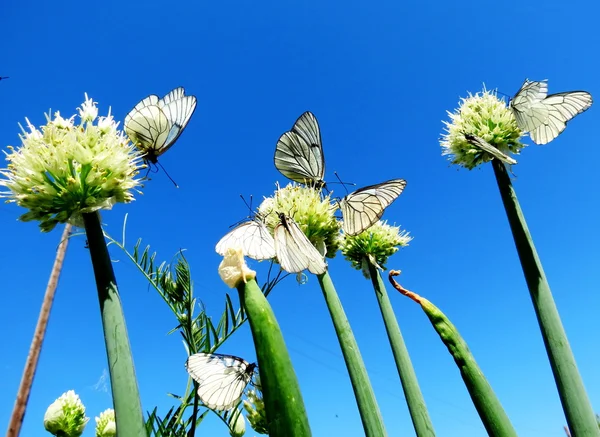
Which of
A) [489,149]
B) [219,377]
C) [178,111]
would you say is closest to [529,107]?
[489,149]

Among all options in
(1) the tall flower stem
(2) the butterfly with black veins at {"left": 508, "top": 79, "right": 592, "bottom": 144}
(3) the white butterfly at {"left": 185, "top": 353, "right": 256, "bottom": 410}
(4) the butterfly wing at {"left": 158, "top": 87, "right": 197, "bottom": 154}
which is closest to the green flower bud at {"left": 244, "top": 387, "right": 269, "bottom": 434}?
(3) the white butterfly at {"left": 185, "top": 353, "right": 256, "bottom": 410}

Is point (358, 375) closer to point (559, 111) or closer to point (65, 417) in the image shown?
point (65, 417)

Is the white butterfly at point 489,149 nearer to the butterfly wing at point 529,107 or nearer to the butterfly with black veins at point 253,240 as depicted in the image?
the butterfly wing at point 529,107

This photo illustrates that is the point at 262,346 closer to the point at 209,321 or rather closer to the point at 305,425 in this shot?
the point at 305,425

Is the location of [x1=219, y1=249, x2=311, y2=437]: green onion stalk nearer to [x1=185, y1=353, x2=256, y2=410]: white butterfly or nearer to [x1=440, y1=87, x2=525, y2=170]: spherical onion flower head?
[x1=185, y1=353, x2=256, y2=410]: white butterfly

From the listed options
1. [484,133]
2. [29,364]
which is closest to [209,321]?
[484,133]

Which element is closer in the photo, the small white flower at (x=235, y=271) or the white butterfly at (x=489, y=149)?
the small white flower at (x=235, y=271)

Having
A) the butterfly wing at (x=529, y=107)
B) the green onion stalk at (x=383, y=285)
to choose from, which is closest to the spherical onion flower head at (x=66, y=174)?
the green onion stalk at (x=383, y=285)
